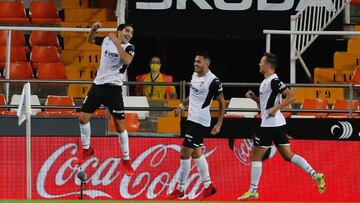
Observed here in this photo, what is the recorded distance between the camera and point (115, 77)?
23047mm

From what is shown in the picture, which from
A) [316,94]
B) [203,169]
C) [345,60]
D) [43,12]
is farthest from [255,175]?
[43,12]

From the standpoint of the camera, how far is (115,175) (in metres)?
25.4

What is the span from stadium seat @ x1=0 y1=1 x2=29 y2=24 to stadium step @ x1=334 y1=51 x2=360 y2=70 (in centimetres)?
619

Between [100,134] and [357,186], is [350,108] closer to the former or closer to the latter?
[357,186]

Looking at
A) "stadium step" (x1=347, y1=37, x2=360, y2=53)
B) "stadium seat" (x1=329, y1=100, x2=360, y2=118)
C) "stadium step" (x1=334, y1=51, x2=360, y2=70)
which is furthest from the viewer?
"stadium step" (x1=347, y1=37, x2=360, y2=53)

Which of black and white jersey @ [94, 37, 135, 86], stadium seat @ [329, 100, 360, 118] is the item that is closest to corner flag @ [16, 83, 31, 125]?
black and white jersey @ [94, 37, 135, 86]

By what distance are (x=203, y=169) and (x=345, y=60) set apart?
21.4 ft

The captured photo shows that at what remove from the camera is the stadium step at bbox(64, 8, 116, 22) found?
30875 mm

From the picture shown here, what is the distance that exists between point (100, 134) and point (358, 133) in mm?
4129

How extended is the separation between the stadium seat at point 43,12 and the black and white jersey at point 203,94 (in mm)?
8033

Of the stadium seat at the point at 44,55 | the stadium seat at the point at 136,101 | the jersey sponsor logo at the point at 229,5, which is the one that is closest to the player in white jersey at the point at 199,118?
the stadium seat at the point at 136,101

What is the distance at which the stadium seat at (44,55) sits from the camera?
1198 inches

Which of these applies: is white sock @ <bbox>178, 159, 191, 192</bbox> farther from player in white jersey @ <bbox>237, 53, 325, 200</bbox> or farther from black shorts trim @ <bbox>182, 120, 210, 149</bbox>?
player in white jersey @ <bbox>237, 53, 325, 200</bbox>

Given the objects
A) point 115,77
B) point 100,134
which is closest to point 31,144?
point 100,134
